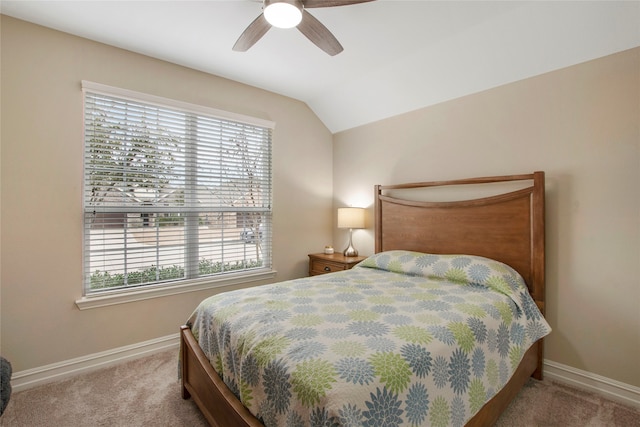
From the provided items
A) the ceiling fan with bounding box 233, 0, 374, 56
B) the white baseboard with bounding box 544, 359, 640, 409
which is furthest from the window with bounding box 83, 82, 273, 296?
the white baseboard with bounding box 544, 359, 640, 409

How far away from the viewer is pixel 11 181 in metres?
Answer: 2.06

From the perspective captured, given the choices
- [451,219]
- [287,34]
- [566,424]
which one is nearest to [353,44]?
[287,34]

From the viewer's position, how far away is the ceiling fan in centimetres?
162

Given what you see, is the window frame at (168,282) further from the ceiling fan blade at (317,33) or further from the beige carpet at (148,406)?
the ceiling fan blade at (317,33)

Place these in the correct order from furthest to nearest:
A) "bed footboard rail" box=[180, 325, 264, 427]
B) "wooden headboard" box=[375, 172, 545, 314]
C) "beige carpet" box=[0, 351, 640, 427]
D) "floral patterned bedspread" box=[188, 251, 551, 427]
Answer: "wooden headboard" box=[375, 172, 545, 314]
"beige carpet" box=[0, 351, 640, 427]
"bed footboard rail" box=[180, 325, 264, 427]
"floral patterned bedspread" box=[188, 251, 551, 427]

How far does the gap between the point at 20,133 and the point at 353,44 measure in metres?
2.52

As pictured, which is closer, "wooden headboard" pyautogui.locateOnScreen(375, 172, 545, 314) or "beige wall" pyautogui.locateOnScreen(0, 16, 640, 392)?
"beige wall" pyautogui.locateOnScreen(0, 16, 640, 392)

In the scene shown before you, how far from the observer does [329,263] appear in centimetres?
330

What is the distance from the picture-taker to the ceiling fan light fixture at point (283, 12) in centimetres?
160

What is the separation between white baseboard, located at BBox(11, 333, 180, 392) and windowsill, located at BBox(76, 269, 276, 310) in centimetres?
39

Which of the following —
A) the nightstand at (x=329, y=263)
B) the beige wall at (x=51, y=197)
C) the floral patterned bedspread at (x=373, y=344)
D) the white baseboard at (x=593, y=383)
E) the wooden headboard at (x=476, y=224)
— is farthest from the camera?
the nightstand at (x=329, y=263)

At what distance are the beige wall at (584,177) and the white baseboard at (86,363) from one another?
3151 millimetres

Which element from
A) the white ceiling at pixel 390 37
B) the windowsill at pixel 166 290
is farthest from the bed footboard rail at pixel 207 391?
the white ceiling at pixel 390 37

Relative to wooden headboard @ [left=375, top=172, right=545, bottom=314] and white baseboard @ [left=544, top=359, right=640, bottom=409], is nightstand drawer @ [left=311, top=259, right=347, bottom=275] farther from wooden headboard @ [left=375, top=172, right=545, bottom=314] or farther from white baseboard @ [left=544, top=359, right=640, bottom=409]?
white baseboard @ [left=544, top=359, right=640, bottom=409]
